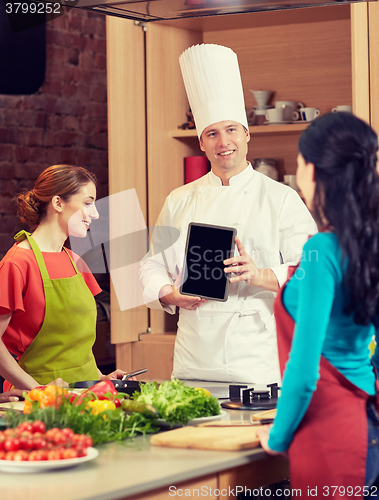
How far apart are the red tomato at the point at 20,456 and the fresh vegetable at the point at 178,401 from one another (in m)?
0.33

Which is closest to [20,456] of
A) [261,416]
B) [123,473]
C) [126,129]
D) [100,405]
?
[123,473]

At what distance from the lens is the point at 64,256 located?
2137mm

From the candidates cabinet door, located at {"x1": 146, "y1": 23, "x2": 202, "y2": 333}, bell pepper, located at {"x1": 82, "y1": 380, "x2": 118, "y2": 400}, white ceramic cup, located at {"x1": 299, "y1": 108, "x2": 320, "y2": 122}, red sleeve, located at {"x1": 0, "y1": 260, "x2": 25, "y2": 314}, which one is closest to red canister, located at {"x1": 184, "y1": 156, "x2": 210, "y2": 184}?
cabinet door, located at {"x1": 146, "y1": 23, "x2": 202, "y2": 333}

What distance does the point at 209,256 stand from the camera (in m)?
1.93

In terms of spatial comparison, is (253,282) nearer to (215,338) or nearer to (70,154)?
(215,338)

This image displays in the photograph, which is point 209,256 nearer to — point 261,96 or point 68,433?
point 68,433

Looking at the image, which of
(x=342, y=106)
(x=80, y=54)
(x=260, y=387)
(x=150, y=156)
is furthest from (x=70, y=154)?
(x=260, y=387)

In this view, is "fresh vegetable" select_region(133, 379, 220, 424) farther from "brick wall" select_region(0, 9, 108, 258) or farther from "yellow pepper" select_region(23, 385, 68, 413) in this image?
"brick wall" select_region(0, 9, 108, 258)

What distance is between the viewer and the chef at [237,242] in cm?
→ 209

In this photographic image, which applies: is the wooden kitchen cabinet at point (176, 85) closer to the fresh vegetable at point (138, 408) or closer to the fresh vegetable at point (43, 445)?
the fresh vegetable at point (138, 408)

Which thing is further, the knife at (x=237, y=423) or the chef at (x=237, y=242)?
the chef at (x=237, y=242)

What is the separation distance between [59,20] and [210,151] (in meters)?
1.71

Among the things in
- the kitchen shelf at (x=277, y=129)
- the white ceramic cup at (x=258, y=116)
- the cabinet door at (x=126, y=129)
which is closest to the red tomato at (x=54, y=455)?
the cabinet door at (x=126, y=129)

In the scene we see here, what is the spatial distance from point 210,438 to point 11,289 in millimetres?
884
